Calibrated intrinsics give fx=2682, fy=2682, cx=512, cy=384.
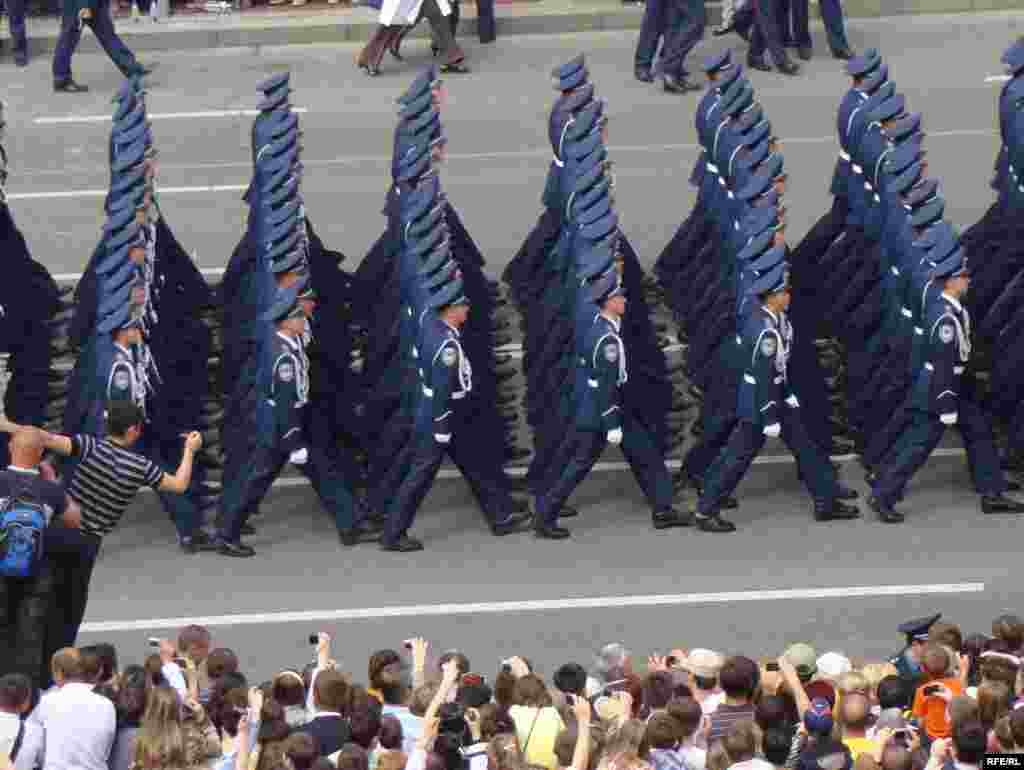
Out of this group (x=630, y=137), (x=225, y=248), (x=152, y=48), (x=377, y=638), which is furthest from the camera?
(x=152, y=48)

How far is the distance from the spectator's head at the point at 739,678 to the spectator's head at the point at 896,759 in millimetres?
1091

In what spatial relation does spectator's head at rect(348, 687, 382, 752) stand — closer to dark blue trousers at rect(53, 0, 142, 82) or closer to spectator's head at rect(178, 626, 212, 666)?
spectator's head at rect(178, 626, 212, 666)

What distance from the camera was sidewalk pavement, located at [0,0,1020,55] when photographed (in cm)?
2456

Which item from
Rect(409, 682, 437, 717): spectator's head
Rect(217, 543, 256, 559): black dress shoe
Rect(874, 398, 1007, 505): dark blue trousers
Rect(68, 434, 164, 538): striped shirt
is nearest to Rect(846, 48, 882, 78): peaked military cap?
Rect(874, 398, 1007, 505): dark blue trousers

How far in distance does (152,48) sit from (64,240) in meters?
5.19

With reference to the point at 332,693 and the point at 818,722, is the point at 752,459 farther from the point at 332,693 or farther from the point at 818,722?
the point at 332,693

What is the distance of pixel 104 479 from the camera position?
13.5m

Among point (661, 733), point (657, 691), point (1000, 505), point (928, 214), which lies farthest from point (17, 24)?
point (661, 733)

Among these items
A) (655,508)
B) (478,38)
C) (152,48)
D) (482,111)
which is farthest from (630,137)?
(655,508)

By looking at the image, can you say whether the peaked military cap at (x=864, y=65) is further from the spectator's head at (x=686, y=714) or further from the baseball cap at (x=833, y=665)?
Answer: the spectator's head at (x=686, y=714)

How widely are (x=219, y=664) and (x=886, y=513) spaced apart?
17.4 feet

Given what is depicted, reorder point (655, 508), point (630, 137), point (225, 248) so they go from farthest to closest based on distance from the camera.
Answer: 1. point (630, 137)
2. point (225, 248)
3. point (655, 508)

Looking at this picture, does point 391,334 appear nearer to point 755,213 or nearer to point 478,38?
point 755,213

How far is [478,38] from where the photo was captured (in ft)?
80.5
